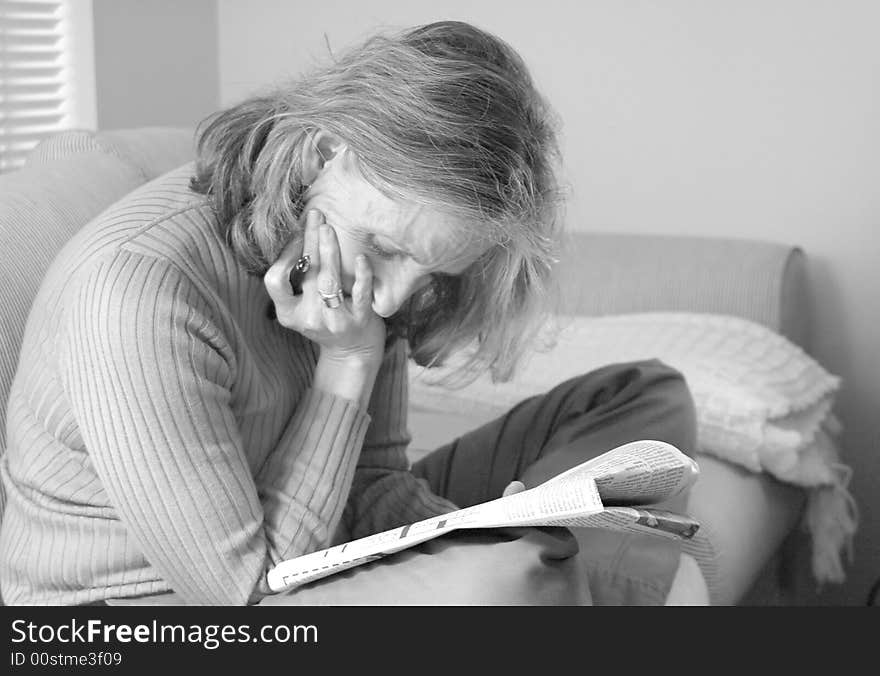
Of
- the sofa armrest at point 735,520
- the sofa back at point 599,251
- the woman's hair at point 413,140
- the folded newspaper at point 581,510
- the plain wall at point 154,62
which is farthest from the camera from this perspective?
the plain wall at point 154,62

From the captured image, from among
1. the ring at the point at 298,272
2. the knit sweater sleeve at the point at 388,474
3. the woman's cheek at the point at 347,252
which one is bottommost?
the knit sweater sleeve at the point at 388,474

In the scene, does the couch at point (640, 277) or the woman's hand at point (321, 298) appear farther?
the couch at point (640, 277)

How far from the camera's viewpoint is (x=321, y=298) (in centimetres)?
107

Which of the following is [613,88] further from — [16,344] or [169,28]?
[16,344]

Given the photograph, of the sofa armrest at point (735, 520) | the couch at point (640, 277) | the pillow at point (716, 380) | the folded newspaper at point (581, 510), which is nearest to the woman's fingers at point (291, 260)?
the folded newspaper at point (581, 510)

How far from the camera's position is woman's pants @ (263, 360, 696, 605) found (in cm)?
93

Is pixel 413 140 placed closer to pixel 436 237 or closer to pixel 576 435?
pixel 436 237

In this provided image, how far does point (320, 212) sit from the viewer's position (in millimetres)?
1035

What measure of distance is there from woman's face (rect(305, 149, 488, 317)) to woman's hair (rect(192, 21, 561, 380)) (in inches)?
0.5

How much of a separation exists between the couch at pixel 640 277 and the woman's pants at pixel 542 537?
20 centimetres

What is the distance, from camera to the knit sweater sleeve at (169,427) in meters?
0.95

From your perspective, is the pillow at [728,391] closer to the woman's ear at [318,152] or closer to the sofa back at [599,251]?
the sofa back at [599,251]

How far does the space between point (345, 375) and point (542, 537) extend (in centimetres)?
28

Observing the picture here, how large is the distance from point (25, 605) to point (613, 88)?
1.61 meters
